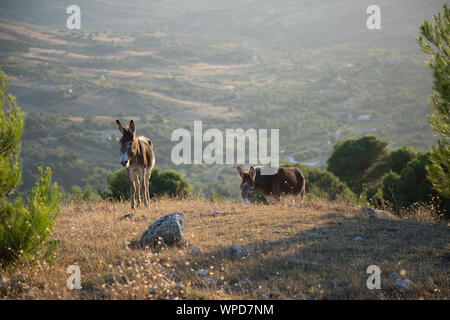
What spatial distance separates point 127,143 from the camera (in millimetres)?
11344

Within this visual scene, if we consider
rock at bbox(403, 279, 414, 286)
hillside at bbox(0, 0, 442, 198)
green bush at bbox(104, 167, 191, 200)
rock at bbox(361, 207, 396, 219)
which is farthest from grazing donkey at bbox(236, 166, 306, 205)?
hillside at bbox(0, 0, 442, 198)

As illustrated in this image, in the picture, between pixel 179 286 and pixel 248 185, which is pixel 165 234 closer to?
pixel 179 286

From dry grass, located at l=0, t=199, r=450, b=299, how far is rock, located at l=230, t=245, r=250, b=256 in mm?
119

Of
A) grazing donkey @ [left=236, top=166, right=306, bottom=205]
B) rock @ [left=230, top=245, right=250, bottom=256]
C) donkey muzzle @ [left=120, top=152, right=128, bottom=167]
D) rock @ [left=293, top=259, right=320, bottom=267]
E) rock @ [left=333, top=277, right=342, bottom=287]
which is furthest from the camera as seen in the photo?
grazing donkey @ [left=236, top=166, right=306, bottom=205]

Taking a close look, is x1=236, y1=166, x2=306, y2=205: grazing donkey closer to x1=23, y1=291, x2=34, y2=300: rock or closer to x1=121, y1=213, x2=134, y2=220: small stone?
x1=121, y1=213, x2=134, y2=220: small stone

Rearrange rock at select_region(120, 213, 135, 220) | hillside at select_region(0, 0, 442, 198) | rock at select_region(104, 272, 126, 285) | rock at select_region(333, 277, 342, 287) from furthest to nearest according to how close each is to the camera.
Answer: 1. hillside at select_region(0, 0, 442, 198)
2. rock at select_region(120, 213, 135, 220)
3. rock at select_region(104, 272, 126, 285)
4. rock at select_region(333, 277, 342, 287)

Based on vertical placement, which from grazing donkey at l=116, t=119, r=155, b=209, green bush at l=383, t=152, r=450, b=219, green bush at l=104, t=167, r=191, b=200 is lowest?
green bush at l=104, t=167, r=191, b=200

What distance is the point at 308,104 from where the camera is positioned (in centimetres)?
14125

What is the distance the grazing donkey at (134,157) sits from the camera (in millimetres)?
11281

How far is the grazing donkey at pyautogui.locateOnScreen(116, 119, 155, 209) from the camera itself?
37.0ft

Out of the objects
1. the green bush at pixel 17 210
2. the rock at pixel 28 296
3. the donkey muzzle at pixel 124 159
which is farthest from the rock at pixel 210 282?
the donkey muzzle at pixel 124 159

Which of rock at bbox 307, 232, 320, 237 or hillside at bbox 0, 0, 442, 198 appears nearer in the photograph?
rock at bbox 307, 232, 320, 237

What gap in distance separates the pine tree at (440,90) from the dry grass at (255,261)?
1433mm
